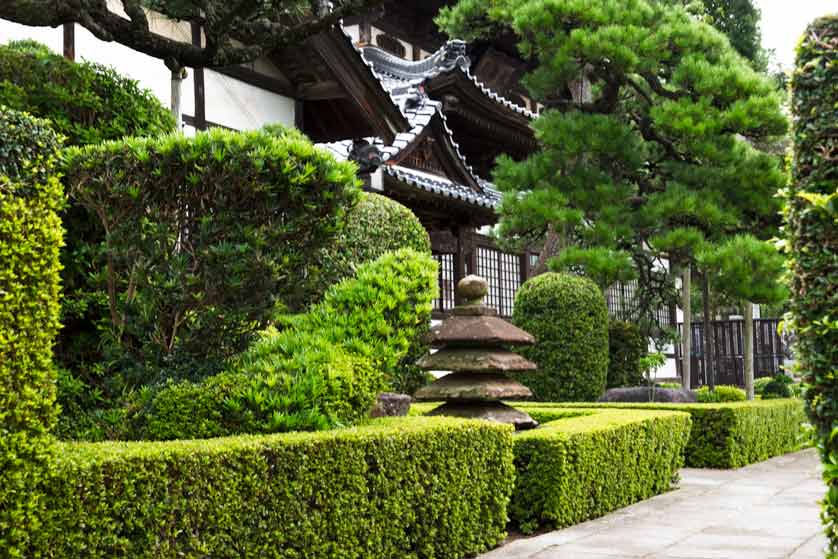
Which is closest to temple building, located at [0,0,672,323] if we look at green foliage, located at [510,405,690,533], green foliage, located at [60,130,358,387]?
green foliage, located at [60,130,358,387]

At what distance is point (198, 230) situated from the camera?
6484mm

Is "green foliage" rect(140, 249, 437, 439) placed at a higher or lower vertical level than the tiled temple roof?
lower

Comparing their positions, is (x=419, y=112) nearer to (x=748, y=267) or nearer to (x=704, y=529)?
(x=748, y=267)

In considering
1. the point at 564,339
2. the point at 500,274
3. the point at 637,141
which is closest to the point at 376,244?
the point at 564,339

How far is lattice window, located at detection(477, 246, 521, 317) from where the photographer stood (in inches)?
847

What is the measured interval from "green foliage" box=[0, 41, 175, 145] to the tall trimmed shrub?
479 cm

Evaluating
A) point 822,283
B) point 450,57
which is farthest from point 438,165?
point 822,283

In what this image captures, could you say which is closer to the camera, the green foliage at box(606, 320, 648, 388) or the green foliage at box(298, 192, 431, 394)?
the green foliage at box(298, 192, 431, 394)

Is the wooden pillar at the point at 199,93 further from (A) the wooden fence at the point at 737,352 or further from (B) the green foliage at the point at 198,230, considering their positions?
(A) the wooden fence at the point at 737,352

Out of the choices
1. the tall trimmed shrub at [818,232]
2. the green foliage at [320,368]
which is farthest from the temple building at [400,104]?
the tall trimmed shrub at [818,232]

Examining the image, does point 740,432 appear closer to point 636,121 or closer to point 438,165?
point 636,121

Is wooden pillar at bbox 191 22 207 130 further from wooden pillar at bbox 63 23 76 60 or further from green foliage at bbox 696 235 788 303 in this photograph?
green foliage at bbox 696 235 788 303

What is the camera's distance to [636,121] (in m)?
17.7

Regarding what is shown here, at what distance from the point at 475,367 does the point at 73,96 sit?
4.38 meters
